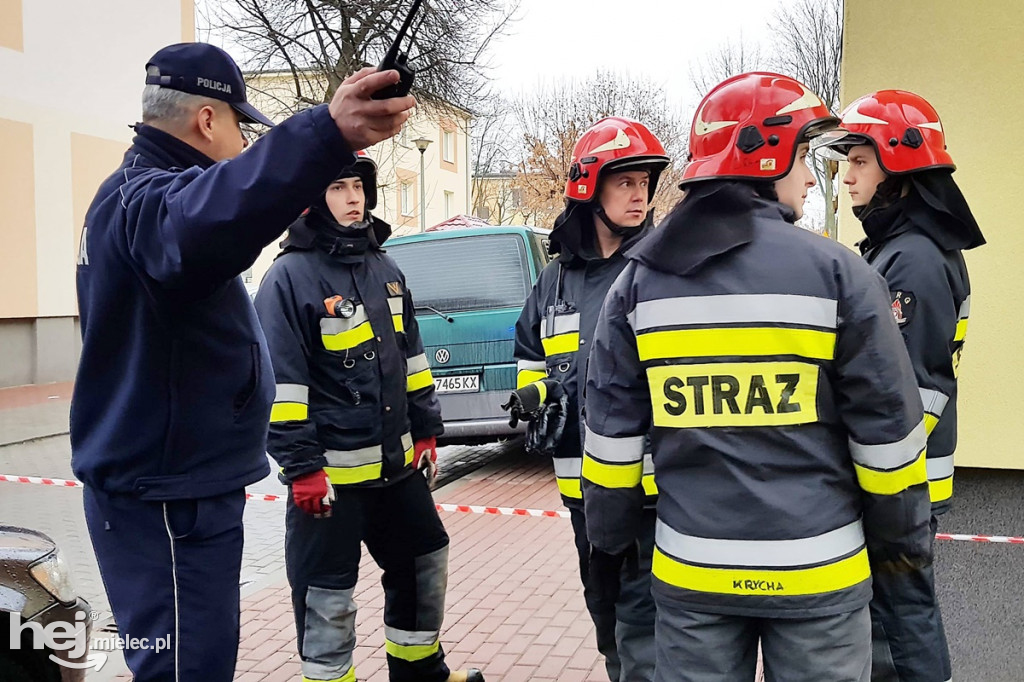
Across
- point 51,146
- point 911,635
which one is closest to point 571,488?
point 911,635

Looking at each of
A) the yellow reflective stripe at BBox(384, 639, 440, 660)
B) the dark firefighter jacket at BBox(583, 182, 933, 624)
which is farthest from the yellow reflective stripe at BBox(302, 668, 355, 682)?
the dark firefighter jacket at BBox(583, 182, 933, 624)

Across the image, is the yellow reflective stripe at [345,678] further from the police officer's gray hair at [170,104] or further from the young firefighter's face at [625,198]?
the police officer's gray hair at [170,104]

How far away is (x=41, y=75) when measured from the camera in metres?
15.9

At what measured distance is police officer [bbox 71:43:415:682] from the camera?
236 centimetres

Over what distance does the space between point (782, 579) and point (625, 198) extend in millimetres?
1824

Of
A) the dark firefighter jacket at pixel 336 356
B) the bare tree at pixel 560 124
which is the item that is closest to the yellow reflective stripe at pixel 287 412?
the dark firefighter jacket at pixel 336 356

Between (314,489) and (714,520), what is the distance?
65.5 inches

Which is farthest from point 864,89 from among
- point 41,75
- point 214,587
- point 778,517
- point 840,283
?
point 41,75

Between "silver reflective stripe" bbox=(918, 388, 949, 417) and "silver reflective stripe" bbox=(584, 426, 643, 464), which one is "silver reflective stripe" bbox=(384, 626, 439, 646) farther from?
"silver reflective stripe" bbox=(918, 388, 949, 417)

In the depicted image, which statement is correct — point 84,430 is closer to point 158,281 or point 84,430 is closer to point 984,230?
point 158,281

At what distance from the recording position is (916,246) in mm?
3123

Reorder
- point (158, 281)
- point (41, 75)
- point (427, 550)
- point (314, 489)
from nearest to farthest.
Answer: point (158, 281) < point (314, 489) < point (427, 550) < point (41, 75)

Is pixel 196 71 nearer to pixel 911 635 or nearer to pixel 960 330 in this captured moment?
pixel 960 330

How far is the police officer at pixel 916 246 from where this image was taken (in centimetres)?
306
